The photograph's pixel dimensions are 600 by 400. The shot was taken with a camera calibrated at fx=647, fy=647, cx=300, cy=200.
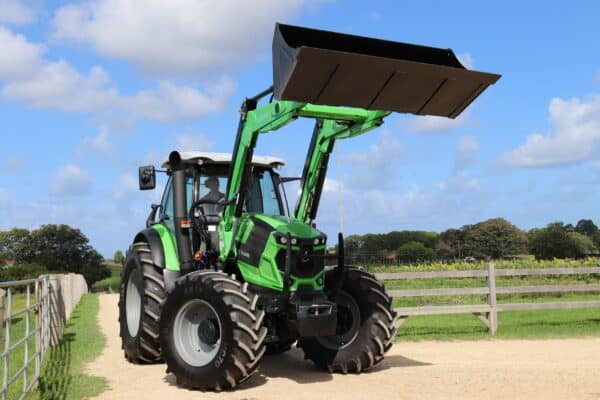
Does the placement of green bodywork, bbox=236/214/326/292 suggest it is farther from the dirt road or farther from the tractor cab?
the dirt road

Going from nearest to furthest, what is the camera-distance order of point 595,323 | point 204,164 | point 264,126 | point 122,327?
point 264,126, point 204,164, point 122,327, point 595,323

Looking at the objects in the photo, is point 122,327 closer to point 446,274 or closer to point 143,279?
point 143,279

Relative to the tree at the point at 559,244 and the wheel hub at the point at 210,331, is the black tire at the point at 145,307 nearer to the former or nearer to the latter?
the wheel hub at the point at 210,331

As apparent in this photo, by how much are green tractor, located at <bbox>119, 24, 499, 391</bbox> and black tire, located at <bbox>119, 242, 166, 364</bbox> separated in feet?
0.06

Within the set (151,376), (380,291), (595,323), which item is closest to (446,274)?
(595,323)

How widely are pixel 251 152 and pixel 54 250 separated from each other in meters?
63.5

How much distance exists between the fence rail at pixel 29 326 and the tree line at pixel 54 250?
177 feet

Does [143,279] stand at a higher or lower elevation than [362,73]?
lower

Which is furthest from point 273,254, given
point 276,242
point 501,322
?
point 501,322

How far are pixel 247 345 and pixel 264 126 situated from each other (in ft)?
7.55

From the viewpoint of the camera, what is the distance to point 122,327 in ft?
29.9

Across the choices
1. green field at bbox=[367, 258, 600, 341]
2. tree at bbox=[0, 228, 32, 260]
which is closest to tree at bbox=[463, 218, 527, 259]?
green field at bbox=[367, 258, 600, 341]

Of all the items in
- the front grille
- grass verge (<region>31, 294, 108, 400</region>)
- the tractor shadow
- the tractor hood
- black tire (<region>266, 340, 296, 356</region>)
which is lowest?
the tractor shadow

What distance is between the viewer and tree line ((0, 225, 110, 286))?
6444 cm
